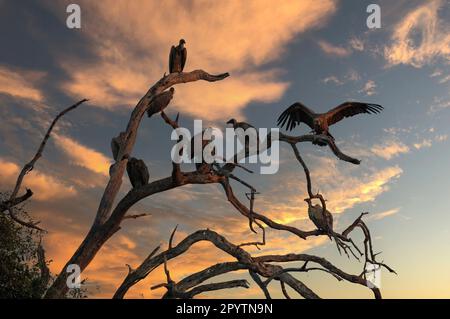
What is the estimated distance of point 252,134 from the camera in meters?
10.4

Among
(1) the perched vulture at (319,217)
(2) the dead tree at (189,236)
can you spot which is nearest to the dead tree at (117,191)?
(2) the dead tree at (189,236)

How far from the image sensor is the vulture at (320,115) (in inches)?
460

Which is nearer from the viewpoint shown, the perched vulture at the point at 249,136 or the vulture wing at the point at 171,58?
the perched vulture at the point at 249,136

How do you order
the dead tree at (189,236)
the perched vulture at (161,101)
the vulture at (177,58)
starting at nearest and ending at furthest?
the dead tree at (189,236)
the perched vulture at (161,101)
the vulture at (177,58)

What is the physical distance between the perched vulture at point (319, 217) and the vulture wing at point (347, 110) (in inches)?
103

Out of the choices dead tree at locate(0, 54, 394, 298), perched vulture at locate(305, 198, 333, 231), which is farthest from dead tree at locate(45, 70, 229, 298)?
perched vulture at locate(305, 198, 333, 231)

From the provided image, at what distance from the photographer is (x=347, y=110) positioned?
12.8m

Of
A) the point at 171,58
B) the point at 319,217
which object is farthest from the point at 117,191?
the point at 319,217

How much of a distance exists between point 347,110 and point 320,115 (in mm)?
1387

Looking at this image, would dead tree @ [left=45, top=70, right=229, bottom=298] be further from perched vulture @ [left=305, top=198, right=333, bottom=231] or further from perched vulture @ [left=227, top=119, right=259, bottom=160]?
perched vulture @ [left=305, top=198, right=333, bottom=231]

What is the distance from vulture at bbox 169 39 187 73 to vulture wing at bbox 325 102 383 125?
12.8 ft

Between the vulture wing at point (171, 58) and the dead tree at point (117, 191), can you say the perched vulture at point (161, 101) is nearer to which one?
the dead tree at point (117, 191)
